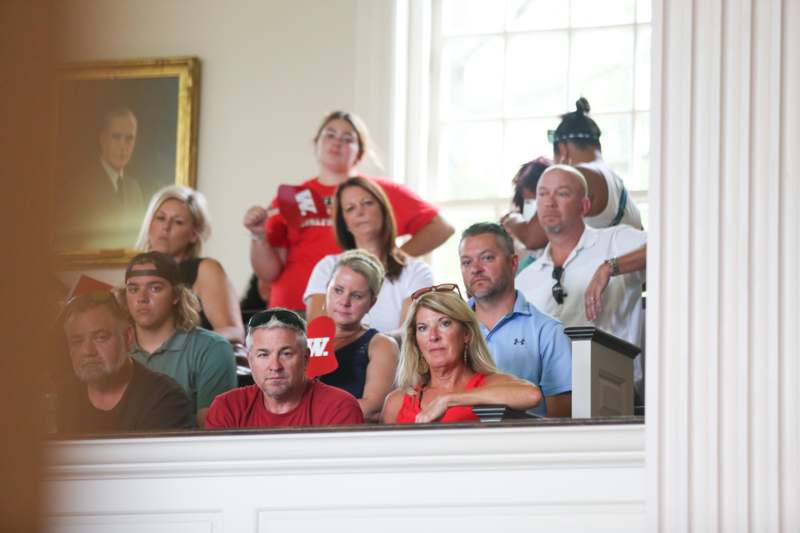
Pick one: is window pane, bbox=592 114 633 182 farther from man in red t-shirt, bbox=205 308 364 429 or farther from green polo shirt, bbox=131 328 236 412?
man in red t-shirt, bbox=205 308 364 429

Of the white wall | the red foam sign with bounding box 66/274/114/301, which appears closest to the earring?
the red foam sign with bounding box 66/274/114/301

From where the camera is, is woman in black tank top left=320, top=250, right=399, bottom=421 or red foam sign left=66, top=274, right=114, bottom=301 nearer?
woman in black tank top left=320, top=250, right=399, bottom=421

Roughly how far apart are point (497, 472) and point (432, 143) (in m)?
3.67

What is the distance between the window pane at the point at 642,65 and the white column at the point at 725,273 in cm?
394

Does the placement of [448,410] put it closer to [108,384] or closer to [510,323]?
[510,323]

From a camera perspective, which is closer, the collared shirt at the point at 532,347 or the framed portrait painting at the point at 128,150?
the collared shirt at the point at 532,347

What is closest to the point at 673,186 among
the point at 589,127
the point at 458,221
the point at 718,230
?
the point at 718,230

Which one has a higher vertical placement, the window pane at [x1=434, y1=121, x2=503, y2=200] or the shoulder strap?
the window pane at [x1=434, y1=121, x2=503, y2=200]

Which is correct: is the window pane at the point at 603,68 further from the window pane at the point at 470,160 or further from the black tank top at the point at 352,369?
the black tank top at the point at 352,369

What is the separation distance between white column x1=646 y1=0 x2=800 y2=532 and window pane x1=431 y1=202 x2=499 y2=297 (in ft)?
13.4

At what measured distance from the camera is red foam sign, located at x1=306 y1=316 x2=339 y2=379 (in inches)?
196

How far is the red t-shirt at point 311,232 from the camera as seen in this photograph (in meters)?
6.20

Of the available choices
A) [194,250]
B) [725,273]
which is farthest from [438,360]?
A: [194,250]

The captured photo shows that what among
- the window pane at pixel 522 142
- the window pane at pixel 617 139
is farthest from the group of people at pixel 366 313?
the window pane at pixel 522 142
